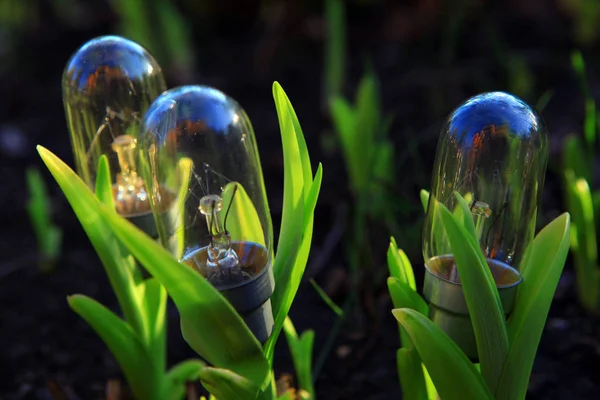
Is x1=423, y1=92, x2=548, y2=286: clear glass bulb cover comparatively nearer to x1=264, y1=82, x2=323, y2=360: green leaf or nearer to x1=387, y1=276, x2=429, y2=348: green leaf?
x1=387, y1=276, x2=429, y2=348: green leaf

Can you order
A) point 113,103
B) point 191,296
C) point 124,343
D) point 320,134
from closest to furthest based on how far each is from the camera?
point 191,296 → point 124,343 → point 113,103 → point 320,134

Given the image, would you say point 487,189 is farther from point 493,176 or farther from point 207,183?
point 207,183

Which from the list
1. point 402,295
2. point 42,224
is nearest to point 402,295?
point 402,295

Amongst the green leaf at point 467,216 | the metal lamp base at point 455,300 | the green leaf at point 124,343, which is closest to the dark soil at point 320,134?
the green leaf at point 124,343

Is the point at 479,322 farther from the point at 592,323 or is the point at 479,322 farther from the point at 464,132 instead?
the point at 592,323

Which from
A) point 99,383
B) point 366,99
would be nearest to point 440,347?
point 99,383
